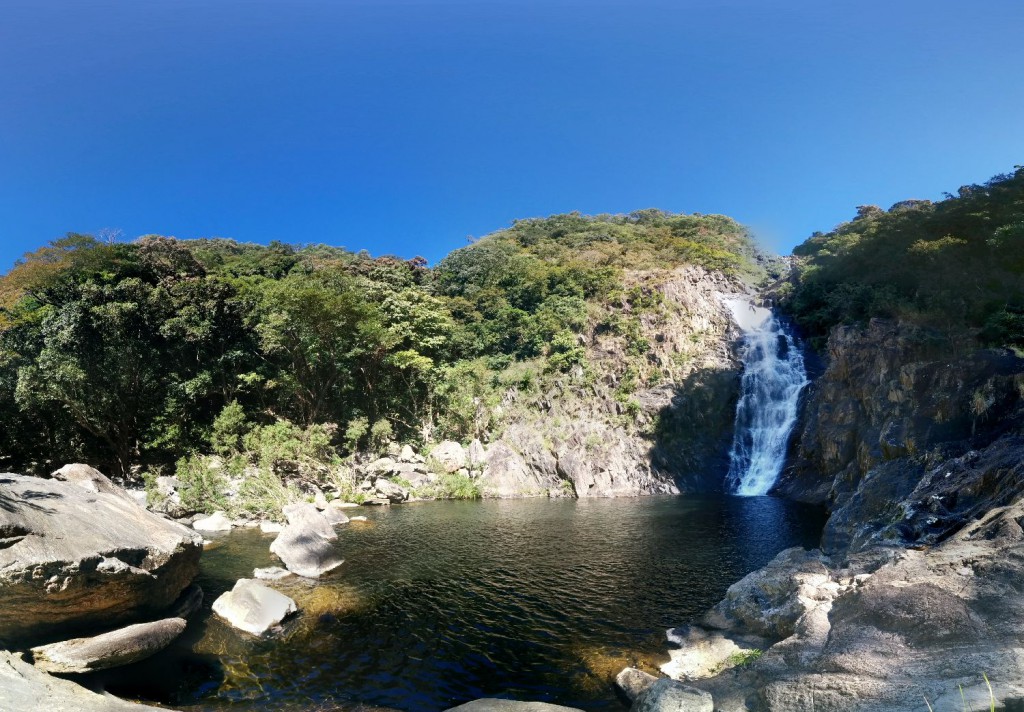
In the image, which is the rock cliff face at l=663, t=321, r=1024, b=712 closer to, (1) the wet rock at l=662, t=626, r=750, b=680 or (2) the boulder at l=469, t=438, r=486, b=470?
(1) the wet rock at l=662, t=626, r=750, b=680

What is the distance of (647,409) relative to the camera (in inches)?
1561

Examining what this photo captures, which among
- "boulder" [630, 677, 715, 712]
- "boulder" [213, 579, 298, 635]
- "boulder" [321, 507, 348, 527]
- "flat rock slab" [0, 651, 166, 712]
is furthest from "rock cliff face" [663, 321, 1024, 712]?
"boulder" [321, 507, 348, 527]

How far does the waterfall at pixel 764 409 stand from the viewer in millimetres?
34781

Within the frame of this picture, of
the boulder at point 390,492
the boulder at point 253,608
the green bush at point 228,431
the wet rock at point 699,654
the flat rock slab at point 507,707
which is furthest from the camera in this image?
the boulder at point 390,492

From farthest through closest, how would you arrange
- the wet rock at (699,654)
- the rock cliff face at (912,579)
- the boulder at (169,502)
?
the boulder at (169,502) → the wet rock at (699,654) → the rock cliff face at (912,579)

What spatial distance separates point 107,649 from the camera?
893cm

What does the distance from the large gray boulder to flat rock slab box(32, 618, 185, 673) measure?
402 millimetres

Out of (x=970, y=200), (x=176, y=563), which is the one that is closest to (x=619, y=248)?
(x=970, y=200)

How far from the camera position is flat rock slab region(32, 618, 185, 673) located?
8.38 metres

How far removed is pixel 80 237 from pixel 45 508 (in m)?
30.0

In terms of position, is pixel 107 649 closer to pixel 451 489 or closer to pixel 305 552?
pixel 305 552

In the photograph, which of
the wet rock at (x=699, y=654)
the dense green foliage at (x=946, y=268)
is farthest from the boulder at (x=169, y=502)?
the dense green foliage at (x=946, y=268)

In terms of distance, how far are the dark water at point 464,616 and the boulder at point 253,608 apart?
0.25 m

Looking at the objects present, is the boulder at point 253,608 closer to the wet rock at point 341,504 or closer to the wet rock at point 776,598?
the wet rock at point 776,598
